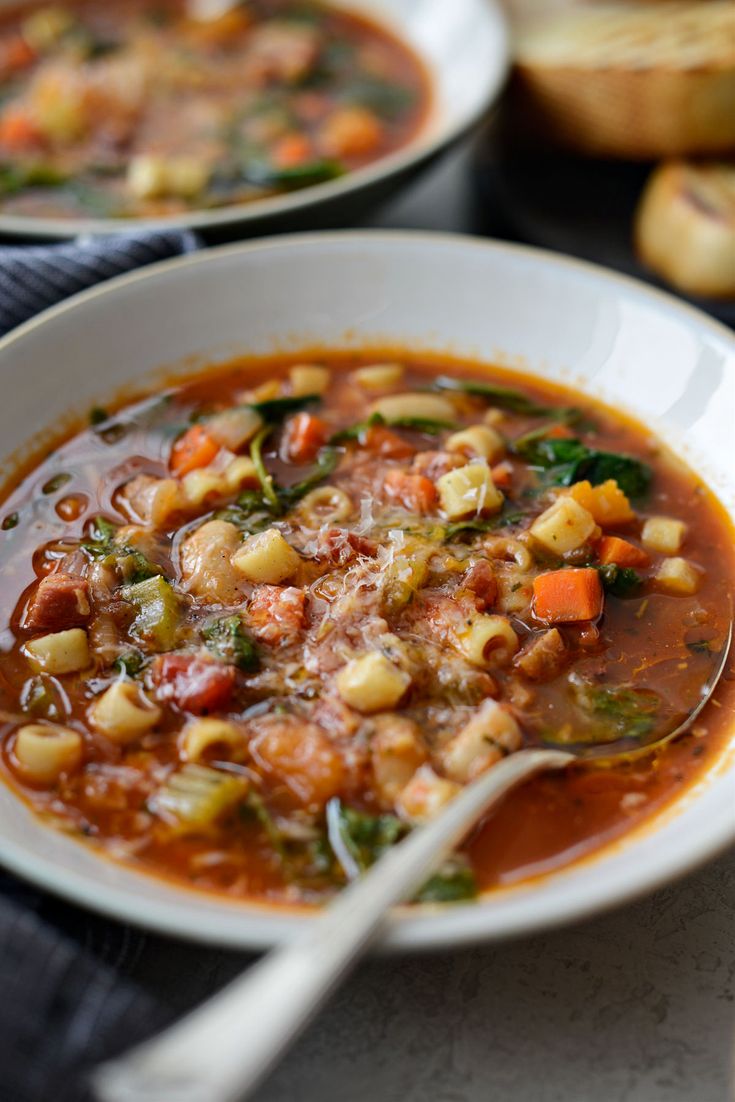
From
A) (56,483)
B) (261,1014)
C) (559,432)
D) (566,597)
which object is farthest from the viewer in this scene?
(559,432)

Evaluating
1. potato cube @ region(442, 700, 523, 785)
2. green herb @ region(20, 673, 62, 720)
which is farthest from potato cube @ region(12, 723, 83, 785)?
potato cube @ region(442, 700, 523, 785)

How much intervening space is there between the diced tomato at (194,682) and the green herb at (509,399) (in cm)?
178

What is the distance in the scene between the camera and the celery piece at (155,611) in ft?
12.1

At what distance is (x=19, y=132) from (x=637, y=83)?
321 cm

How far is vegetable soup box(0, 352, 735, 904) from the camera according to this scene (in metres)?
3.25

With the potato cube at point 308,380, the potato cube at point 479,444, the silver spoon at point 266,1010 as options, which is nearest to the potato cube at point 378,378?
the potato cube at point 308,380

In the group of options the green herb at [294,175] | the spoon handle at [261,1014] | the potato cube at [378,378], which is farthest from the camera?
the green herb at [294,175]

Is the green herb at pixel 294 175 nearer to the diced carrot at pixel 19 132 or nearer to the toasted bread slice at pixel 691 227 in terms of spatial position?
the diced carrot at pixel 19 132

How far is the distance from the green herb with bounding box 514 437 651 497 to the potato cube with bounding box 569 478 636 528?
135 mm

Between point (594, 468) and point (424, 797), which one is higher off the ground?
point (424, 797)

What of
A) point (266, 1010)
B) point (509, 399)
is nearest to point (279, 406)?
point (509, 399)

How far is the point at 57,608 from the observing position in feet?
12.2

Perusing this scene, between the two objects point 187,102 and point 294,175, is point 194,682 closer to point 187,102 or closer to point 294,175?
point 294,175

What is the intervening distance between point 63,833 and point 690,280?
3.87 m
